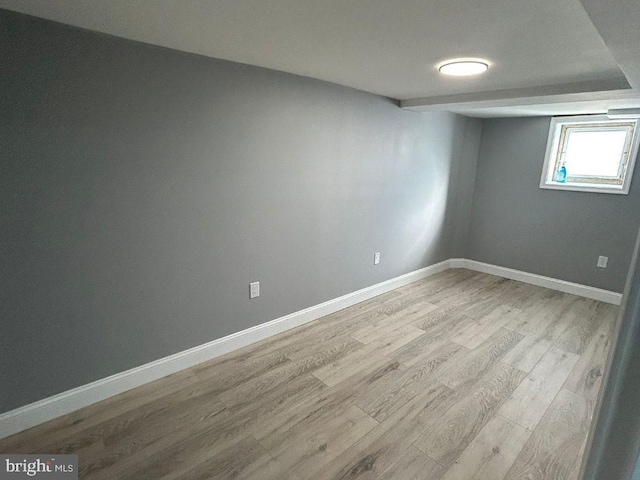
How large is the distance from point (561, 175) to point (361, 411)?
12.8ft

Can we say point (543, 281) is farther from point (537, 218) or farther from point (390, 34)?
point (390, 34)

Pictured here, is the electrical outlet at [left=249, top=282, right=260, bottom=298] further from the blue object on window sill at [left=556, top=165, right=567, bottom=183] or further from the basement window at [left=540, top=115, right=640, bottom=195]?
the blue object on window sill at [left=556, top=165, right=567, bottom=183]

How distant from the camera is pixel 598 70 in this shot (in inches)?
79.9

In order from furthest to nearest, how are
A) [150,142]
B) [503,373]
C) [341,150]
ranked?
[341,150]
[503,373]
[150,142]

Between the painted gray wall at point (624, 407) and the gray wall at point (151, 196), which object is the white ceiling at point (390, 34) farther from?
the painted gray wall at point (624, 407)

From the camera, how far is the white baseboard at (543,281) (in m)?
3.82

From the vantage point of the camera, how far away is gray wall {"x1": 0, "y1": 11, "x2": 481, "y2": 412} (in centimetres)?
165

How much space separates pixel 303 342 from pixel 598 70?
107 inches

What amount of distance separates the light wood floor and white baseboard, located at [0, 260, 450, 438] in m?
0.06

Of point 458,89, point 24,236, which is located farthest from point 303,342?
point 458,89

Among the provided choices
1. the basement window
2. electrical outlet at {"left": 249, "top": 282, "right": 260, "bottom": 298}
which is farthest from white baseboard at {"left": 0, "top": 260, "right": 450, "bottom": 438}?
the basement window

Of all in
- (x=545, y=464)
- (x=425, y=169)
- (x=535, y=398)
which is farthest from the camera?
(x=425, y=169)

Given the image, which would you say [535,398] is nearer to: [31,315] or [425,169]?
[425,169]

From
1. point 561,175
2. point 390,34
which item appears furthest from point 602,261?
point 390,34
